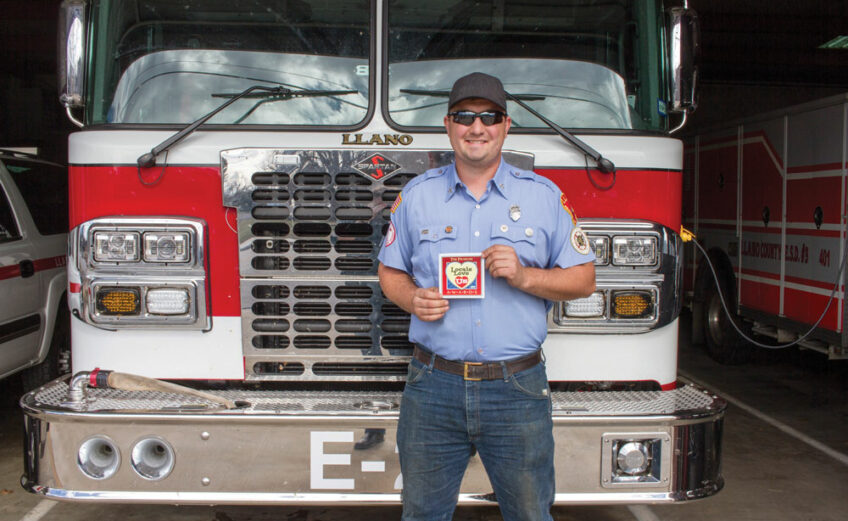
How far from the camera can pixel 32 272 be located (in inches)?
222

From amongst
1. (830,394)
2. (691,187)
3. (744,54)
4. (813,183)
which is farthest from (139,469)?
(744,54)

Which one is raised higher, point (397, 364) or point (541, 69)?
point (541, 69)

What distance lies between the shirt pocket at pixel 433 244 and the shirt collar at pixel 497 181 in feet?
0.36

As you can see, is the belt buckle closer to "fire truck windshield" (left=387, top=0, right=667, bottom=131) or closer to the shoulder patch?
the shoulder patch

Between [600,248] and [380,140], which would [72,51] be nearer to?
[380,140]

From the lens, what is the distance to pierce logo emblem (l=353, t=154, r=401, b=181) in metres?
3.16

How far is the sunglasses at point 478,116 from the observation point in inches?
96.8

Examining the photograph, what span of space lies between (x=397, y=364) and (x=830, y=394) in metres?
5.54

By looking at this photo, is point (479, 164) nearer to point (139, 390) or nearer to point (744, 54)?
point (139, 390)

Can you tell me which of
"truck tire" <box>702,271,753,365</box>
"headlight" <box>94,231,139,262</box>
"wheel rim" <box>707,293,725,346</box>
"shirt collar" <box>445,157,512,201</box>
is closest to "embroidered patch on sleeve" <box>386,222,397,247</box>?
"shirt collar" <box>445,157,512,201</box>

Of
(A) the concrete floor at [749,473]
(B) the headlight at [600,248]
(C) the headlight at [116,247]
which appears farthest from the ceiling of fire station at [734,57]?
(C) the headlight at [116,247]

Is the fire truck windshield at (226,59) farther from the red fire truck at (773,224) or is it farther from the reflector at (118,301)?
the red fire truck at (773,224)

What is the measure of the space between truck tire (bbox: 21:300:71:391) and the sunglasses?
460 centimetres

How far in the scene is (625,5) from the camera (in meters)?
3.51
